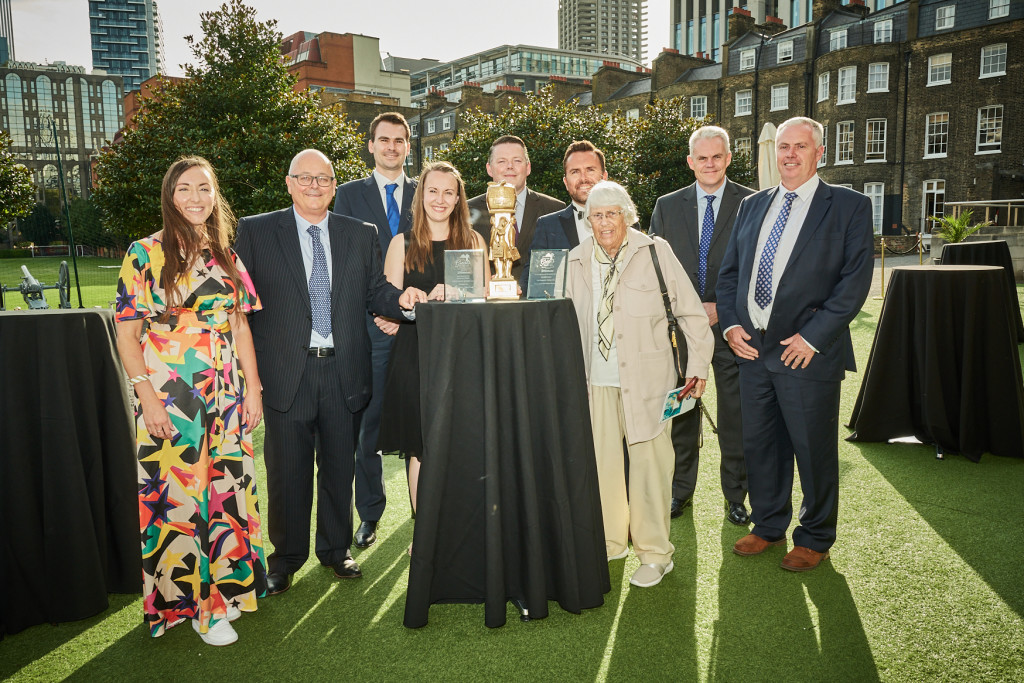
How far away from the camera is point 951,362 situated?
550cm

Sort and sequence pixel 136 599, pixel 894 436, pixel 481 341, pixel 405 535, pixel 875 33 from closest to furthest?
1. pixel 481 341
2. pixel 136 599
3. pixel 405 535
4. pixel 894 436
5. pixel 875 33

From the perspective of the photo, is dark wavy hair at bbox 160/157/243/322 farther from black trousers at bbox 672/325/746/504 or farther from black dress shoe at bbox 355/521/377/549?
black trousers at bbox 672/325/746/504

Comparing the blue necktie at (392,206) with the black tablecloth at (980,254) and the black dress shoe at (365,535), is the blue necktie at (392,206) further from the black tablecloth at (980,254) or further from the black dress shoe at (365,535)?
the black tablecloth at (980,254)

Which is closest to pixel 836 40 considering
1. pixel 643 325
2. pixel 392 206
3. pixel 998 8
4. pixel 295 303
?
pixel 998 8

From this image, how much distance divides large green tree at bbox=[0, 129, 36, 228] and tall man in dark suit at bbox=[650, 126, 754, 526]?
88.6 feet

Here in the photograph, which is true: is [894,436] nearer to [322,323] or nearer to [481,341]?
[481,341]

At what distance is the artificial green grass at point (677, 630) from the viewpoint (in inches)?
110

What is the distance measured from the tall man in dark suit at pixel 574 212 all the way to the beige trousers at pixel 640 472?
1.10m

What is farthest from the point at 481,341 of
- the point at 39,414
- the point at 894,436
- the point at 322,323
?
the point at 894,436

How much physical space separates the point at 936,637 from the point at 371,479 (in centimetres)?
308

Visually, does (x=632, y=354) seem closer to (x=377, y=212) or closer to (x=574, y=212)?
(x=574, y=212)

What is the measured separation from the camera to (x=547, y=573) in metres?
3.20

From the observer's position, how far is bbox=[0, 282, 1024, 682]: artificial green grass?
2799 mm

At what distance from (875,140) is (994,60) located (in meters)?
5.68
